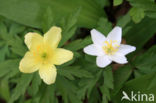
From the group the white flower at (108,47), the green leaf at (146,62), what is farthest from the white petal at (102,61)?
the green leaf at (146,62)

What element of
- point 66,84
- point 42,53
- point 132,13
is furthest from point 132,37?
point 42,53

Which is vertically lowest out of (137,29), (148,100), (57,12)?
(148,100)

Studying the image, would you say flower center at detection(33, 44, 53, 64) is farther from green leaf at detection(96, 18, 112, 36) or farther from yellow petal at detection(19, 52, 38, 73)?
green leaf at detection(96, 18, 112, 36)

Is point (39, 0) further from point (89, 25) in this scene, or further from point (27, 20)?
point (89, 25)

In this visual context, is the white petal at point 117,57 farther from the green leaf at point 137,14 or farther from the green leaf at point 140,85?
the green leaf at point 137,14

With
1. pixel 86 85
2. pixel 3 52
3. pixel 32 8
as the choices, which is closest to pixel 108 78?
pixel 86 85

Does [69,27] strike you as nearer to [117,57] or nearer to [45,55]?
[45,55]

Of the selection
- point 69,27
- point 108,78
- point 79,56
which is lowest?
point 108,78
